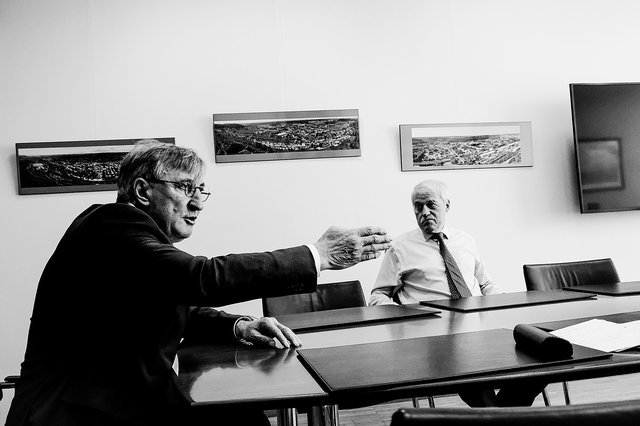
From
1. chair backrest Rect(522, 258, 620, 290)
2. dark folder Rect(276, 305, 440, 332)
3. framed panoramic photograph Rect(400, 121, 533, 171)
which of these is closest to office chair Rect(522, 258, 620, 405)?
chair backrest Rect(522, 258, 620, 290)

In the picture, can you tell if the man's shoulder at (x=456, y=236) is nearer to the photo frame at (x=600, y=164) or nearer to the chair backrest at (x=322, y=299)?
→ the chair backrest at (x=322, y=299)

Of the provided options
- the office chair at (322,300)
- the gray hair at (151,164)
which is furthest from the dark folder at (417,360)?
the office chair at (322,300)

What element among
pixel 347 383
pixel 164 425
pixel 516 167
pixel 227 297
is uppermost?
pixel 516 167

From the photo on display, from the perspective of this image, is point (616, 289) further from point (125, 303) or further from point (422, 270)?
point (125, 303)

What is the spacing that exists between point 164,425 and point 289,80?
2990 mm

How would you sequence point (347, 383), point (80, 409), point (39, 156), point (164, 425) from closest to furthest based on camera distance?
point (347, 383) < point (80, 409) < point (164, 425) < point (39, 156)

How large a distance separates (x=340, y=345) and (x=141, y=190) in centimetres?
73

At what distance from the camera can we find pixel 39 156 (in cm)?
367

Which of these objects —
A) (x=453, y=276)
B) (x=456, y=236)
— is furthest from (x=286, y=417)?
(x=456, y=236)

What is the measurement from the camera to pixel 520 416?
25.3 inches

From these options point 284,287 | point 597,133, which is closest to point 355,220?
point 597,133

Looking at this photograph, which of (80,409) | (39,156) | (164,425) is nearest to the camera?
(80,409)

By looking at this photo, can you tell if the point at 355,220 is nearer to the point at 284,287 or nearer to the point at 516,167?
the point at 516,167

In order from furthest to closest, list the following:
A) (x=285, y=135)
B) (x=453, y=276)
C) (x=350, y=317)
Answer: (x=285, y=135)
(x=453, y=276)
(x=350, y=317)
